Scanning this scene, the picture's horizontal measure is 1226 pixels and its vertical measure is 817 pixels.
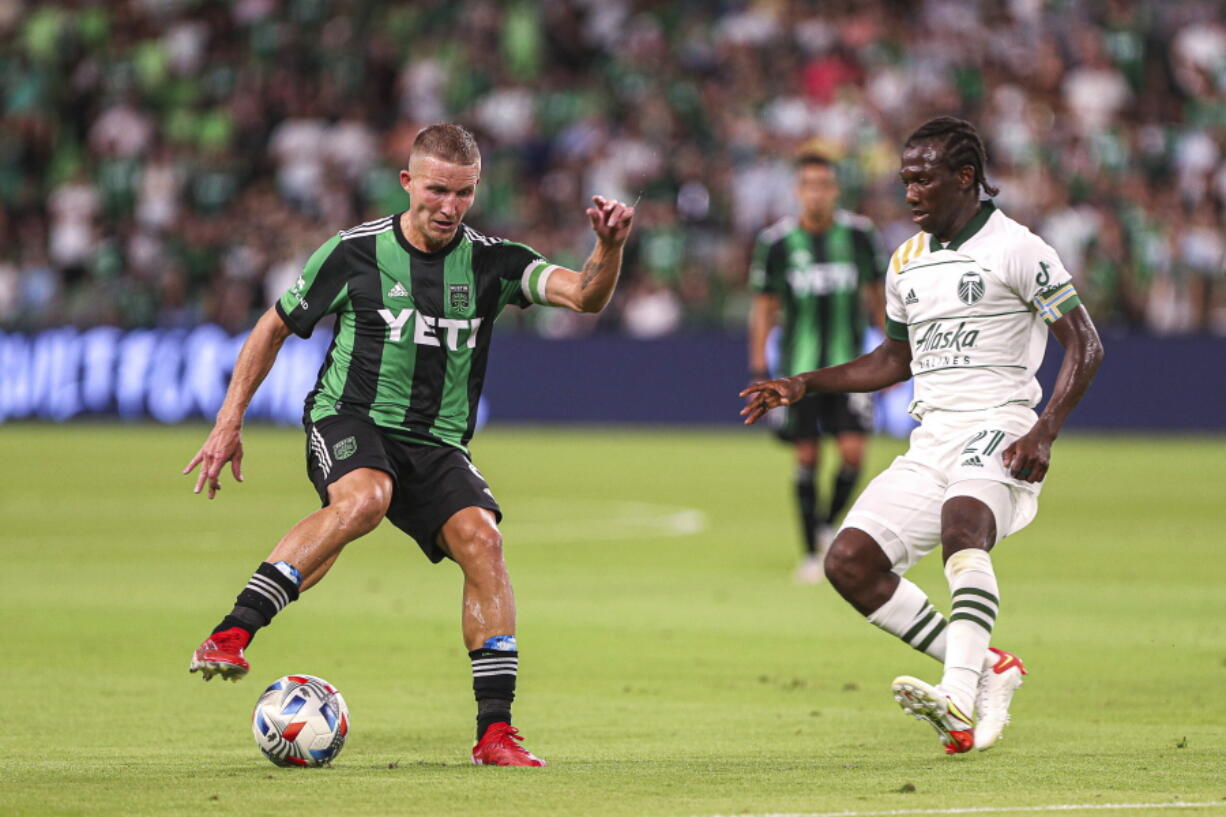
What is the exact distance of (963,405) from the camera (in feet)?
24.1

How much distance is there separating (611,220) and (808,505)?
6.76 meters

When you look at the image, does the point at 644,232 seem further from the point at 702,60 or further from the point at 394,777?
the point at 394,777

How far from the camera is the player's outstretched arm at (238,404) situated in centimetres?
701

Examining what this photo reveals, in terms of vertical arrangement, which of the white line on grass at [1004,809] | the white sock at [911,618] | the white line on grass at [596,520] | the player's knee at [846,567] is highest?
the player's knee at [846,567]

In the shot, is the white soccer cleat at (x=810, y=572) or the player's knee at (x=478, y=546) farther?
the white soccer cleat at (x=810, y=572)

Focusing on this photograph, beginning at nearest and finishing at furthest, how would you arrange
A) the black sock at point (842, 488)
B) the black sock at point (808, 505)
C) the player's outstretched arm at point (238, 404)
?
the player's outstretched arm at point (238, 404) → the black sock at point (808, 505) → the black sock at point (842, 488)

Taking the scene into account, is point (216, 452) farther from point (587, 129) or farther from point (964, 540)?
point (587, 129)

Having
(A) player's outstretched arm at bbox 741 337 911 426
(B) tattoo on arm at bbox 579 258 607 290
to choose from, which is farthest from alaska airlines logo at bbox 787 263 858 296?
(B) tattoo on arm at bbox 579 258 607 290

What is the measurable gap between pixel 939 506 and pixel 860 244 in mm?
6451

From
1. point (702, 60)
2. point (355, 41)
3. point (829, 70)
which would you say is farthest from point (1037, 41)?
point (355, 41)

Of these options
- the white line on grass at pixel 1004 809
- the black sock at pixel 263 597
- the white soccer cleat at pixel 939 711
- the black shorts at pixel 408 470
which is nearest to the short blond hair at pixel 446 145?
the black shorts at pixel 408 470

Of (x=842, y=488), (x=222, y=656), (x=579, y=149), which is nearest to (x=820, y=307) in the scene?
(x=842, y=488)

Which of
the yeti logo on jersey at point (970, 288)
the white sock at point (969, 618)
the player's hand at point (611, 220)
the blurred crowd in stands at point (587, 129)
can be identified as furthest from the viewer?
the blurred crowd in stands at point (587, 129)

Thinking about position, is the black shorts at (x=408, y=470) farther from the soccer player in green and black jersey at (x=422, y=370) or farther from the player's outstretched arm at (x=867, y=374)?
the player's outstretched arm at (x=867, y=374)
